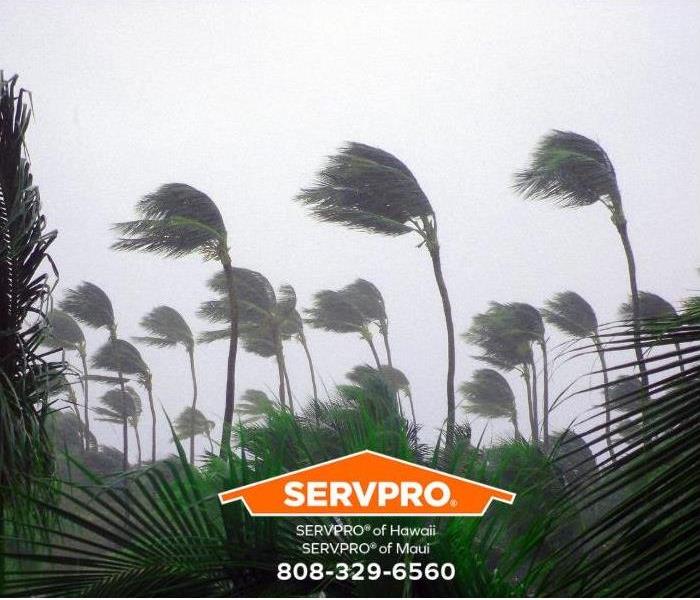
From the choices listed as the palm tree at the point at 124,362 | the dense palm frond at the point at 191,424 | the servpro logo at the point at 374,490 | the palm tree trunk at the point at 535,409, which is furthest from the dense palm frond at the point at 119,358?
the palm tree trunk at the point at 535,409

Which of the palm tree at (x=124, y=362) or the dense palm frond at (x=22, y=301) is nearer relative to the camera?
the dense palm frond at (x=22, y=301)

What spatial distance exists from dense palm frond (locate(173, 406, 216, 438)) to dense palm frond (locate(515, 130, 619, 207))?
3.93ft

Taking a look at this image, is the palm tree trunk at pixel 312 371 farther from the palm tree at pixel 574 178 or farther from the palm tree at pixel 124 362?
the palm tree at pixel 574 178

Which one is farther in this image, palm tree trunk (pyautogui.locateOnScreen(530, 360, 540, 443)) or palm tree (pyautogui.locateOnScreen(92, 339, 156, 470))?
palm tree (pyautogui.locateOnScreen(92, 339, 156, 470))

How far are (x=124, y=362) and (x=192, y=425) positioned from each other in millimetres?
449

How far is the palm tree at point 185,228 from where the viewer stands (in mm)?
2332

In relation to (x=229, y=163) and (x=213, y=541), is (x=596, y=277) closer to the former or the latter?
(x=229, y=163)

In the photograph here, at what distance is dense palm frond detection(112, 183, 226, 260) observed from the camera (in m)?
2.34

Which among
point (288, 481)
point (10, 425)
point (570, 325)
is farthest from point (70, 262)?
point (570, 325)

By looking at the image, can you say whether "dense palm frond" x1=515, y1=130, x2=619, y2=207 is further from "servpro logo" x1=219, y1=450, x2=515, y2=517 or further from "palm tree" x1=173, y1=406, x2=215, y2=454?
"palm tree" x1=173, y1=406, x2=215, y2=454

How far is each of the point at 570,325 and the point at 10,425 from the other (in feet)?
5.12

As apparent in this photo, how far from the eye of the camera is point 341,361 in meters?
2.34

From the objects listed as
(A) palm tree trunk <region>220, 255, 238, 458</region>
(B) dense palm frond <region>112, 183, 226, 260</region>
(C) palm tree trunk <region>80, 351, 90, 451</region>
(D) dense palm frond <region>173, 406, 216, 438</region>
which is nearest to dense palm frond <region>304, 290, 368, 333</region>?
(A) palm tree trunk <region>220, 255, 238, 458</region>

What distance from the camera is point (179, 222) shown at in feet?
7.82
